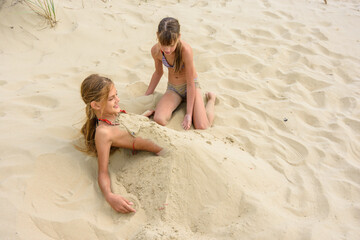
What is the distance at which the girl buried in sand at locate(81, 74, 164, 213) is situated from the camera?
2.13 m

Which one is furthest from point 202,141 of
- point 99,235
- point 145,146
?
point 99,235

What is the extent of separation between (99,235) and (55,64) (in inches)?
104

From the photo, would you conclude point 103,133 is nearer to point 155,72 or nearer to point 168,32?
point 168,32

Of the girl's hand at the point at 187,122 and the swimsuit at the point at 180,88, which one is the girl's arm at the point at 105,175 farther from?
the swimsuit at the point at 180,88

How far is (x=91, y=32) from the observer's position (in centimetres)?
446

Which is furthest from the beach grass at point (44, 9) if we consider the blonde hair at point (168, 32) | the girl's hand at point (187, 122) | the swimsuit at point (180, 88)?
the girl's hand at point (187, 122)

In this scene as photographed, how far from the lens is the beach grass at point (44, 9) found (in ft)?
14.3

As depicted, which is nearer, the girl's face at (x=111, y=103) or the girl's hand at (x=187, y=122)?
the girl's face at (x=111, y=103)

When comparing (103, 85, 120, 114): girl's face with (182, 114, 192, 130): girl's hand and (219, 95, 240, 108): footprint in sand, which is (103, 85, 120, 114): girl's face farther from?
(219, 95, 240, 108): footprint in sand

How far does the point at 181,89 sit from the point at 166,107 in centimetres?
30

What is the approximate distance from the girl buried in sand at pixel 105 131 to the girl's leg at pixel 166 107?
48cm

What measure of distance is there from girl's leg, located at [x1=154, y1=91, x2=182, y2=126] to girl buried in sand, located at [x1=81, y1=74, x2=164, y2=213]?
476 mm

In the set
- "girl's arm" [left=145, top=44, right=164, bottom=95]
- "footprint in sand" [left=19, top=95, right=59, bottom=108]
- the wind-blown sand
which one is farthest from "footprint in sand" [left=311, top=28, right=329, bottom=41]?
"footprint in sand" [left=19, top=95, right=59, bottom=108]

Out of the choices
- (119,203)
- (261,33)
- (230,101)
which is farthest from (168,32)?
(261,33)
